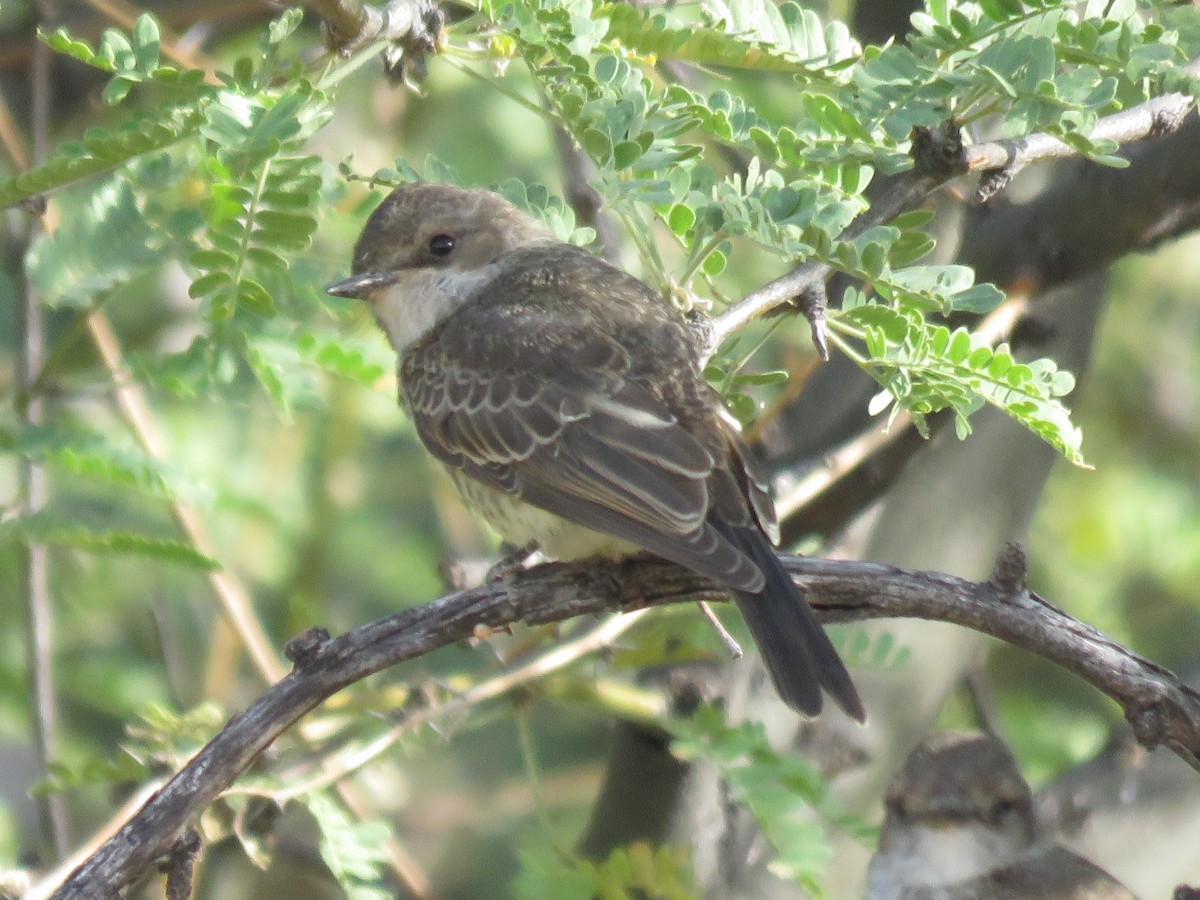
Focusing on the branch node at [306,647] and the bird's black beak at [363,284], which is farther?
the bird's black beak at [363,284]

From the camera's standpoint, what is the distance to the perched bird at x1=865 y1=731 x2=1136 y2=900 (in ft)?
16.3

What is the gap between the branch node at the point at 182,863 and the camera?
2.71 metres

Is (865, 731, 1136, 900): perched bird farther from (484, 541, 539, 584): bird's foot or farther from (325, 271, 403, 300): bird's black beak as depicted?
(325, 271, 403, 300): bird's black beak

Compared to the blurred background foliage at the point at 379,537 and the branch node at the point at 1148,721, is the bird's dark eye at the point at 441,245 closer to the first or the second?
the blurred background foliage at the point at 379,537

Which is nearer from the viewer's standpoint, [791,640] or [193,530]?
[791,640]

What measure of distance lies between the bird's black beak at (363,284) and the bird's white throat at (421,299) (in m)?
0.02

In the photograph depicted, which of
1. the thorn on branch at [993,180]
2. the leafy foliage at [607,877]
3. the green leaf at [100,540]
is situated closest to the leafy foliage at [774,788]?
the leafy foliage at [607,877]

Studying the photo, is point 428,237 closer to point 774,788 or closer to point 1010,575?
point 774,788

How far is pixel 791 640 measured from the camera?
3223 millimetres

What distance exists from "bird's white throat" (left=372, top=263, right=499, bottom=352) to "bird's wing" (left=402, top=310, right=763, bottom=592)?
0.16m

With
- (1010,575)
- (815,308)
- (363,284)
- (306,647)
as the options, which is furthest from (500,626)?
(363,284)

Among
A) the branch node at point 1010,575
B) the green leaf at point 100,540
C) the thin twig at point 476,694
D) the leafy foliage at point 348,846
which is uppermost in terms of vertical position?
the green leaf at point 100,540

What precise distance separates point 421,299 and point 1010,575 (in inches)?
75.8

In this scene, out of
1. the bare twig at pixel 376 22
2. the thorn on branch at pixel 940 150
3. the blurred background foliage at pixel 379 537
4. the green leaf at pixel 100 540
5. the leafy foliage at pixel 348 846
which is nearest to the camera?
the bare twig at pixel 376 22
